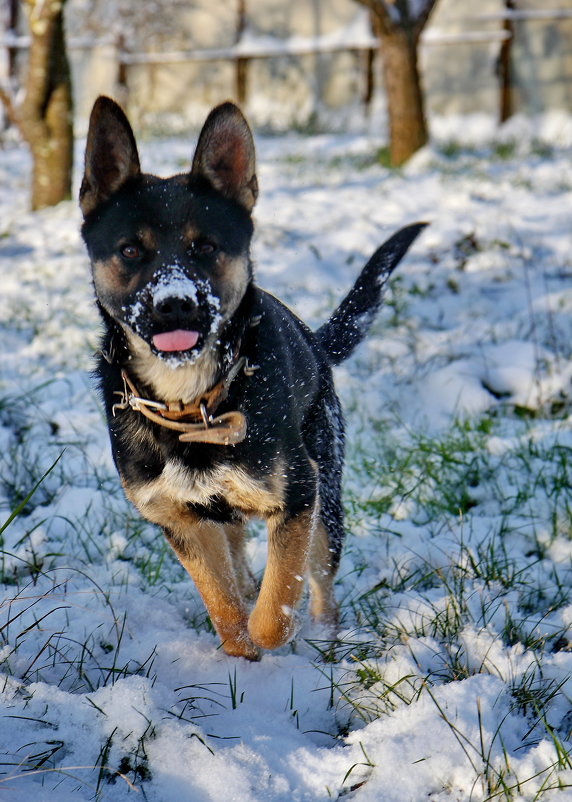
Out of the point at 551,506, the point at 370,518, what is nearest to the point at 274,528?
the point at 370,518

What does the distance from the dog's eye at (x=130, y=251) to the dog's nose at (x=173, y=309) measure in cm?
30

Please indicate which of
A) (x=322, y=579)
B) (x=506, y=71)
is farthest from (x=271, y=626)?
(x=506, y=71)

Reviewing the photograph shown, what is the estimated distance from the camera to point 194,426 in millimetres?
2395

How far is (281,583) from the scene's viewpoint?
8.21ft

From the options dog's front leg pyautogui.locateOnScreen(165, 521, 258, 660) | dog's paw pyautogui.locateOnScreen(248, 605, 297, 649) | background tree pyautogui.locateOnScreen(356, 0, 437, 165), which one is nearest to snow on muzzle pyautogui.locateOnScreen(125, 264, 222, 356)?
dog's front leg pyautogui.locateOnScreen(165, 521, 258, 660)

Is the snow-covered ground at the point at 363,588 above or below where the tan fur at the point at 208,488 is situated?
below

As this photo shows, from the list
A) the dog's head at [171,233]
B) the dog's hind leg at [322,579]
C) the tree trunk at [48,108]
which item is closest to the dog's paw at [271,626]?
the dog's hind leg at [322,579]

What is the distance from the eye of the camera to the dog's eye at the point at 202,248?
248 cm

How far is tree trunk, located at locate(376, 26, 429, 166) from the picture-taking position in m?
9.48

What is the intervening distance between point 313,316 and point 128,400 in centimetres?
343

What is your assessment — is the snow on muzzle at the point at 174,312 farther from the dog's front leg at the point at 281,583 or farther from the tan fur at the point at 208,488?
the dog's front leg at the point at 281,583

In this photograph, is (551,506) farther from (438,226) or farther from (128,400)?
(438,226)

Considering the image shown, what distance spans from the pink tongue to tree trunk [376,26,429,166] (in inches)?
330

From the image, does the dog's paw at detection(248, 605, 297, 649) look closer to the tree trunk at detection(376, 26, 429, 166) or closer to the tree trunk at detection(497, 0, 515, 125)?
the tree trunk at detection(376, 26, 429, 166)
